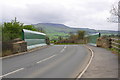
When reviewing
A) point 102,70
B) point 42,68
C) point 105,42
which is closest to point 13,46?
point 42,68

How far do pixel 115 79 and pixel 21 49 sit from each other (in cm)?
1896

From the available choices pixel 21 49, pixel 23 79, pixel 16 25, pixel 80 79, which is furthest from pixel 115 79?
pixel 16 25

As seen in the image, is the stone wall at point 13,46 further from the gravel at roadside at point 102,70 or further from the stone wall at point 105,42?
the gravel at roadside at point 102,70

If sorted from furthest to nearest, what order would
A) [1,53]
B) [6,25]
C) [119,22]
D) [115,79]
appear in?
[6,25] → [1,53] → [119,22] → [115,79]

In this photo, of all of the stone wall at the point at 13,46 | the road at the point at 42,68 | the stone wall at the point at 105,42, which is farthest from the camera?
the stone wall at the point at 105,42

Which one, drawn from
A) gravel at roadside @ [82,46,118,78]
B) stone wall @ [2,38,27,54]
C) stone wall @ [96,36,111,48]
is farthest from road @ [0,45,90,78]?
stone wall @ [96,36,111,48]

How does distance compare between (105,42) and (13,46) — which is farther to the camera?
(105,42)

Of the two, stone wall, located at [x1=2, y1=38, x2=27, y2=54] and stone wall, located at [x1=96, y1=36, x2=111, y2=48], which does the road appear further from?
stone wall, located at [x1=96, y1=36, x2=111, y2=48]

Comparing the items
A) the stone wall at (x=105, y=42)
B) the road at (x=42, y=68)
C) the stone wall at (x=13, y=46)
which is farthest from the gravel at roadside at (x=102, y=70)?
the stone wall at (x=105, y=42)

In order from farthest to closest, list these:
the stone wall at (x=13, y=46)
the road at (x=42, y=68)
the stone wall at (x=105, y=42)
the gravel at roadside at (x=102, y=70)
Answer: the stone wall at (x=105, y=42) → the stone wall at (x=13, y=46) → the road at (x=42, y=68) → the gravel at roadside at (x=102, y=70)

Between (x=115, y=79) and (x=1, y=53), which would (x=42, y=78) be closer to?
(x=115, y=79)

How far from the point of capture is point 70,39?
86.8 m

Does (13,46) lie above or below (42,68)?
above

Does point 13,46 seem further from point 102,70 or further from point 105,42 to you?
point 102,70
